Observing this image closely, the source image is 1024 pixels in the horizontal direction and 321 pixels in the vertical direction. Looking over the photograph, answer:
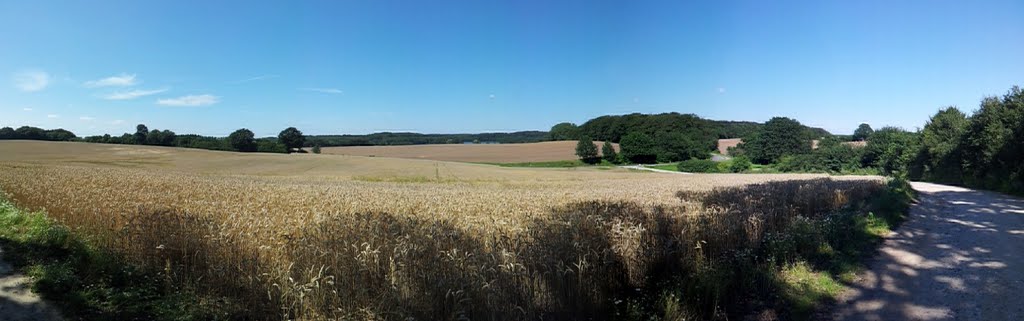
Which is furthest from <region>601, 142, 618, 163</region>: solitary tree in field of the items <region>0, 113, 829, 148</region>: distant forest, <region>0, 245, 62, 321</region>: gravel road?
<region>0, 245, 62, 321</region>: gravel road

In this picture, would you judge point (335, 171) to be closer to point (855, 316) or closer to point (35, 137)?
point (855, 316)

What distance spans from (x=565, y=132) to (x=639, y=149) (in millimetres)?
70288

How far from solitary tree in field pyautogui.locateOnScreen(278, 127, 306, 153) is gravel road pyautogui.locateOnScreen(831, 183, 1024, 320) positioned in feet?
366

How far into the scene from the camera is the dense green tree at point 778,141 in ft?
350

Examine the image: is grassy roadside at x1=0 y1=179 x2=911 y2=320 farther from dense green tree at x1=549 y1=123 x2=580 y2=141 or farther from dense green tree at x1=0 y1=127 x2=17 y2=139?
dense green tree at x1=549 y1=123 x2=580 y2=141

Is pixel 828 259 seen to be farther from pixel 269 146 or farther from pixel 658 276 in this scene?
pixel 269 146

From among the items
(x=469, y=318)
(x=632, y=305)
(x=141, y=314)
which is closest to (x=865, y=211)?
(x=632, y=305)

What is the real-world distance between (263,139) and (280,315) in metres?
111

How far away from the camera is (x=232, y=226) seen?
7.09 m

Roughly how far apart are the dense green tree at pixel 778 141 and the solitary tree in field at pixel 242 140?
372ft

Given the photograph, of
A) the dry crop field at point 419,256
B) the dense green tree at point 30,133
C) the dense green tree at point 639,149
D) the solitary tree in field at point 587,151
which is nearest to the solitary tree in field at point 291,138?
the dense green tree at point 30,133

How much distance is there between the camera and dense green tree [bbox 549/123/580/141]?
177 m

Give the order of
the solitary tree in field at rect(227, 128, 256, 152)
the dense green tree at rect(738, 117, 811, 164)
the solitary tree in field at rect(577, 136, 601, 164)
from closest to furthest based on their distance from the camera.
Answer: the solitary tree in field at rect(227, 128, 256, 152)
the solitary tree in field at rect(577, 136, 601, 164)
the dense green tree at rect(738, 117, 811, 164)

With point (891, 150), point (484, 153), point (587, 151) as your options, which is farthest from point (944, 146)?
point (484, 153)
